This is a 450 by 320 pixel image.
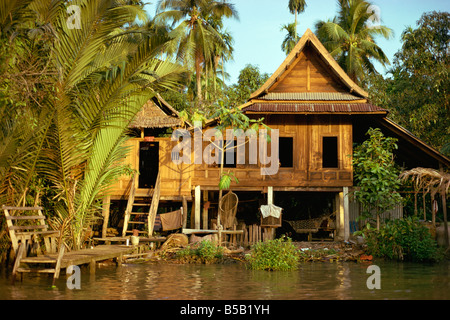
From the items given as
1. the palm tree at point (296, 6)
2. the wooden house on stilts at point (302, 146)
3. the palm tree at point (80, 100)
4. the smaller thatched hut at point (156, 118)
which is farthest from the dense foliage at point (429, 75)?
the palm tree at point (80, 100)

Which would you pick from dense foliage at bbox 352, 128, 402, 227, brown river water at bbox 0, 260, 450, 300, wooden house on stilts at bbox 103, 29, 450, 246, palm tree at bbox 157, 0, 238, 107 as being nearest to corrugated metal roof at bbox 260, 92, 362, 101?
wooden house on stilts at bbox 103, 29, 450, 246

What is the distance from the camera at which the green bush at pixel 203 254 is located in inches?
509

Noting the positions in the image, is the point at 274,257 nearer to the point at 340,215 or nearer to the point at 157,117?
the point at 340,215

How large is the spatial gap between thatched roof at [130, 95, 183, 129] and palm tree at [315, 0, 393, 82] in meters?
13.5

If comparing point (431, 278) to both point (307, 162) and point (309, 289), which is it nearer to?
point (309, 289)

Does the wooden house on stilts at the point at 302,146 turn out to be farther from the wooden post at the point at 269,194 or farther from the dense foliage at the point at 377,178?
the dense foliage at the point at 377,178

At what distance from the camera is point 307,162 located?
1638cm

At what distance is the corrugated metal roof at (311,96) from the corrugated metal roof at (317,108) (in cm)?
40

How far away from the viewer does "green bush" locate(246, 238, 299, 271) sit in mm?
11430

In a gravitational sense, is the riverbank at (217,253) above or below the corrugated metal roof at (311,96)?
below

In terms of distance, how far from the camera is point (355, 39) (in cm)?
2764

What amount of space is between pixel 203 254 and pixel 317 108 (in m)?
5.93

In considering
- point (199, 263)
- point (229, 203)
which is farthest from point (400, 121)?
point (199, 263)

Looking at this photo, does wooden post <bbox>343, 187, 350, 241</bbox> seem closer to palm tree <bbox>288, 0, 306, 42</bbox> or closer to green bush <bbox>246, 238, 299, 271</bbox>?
green bush <bbox>246, 238, 299, 271</bbox>
